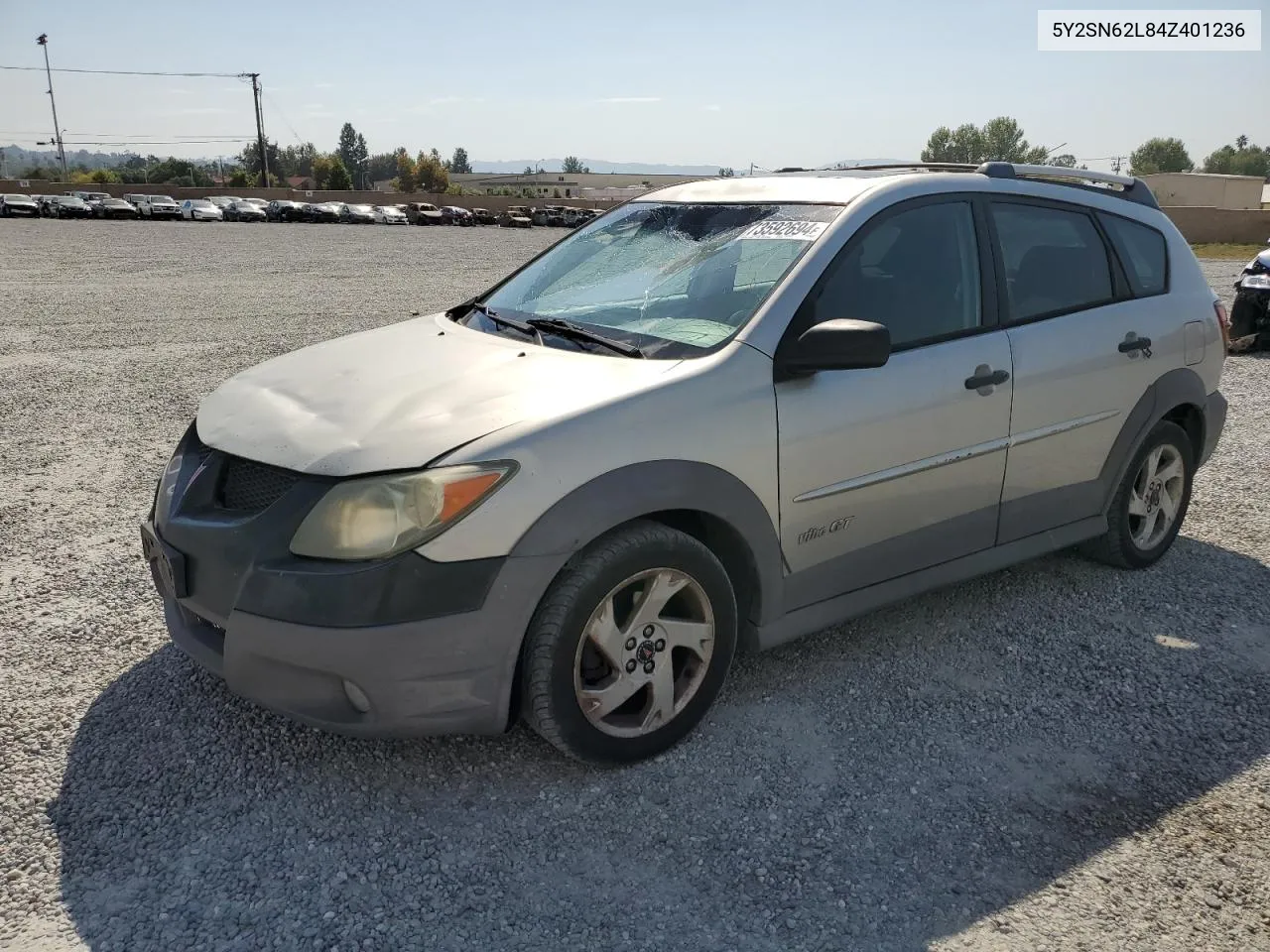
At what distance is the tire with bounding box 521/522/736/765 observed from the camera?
2.88 meters

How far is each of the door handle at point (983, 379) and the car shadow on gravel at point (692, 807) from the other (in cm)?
105

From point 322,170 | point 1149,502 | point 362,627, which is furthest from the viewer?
point 322,170

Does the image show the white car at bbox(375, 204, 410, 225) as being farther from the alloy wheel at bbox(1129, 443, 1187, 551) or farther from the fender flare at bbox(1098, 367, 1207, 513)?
the fender flare at bbox(1098, 367, 1207, 513)

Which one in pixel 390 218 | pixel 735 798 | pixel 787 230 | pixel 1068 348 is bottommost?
pixel 735 798

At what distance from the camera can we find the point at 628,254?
13.2 ft

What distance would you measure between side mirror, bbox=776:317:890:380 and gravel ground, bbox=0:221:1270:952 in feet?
3.94

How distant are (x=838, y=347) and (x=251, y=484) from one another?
5.98ft

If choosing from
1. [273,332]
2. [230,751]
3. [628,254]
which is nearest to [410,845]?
[230,751]

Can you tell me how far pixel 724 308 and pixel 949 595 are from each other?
1.91 m

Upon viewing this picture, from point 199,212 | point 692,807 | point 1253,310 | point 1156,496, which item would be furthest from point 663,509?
point 199,212

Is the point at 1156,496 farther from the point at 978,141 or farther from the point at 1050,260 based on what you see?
the point at 978,141

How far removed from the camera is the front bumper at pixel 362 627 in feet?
8.79

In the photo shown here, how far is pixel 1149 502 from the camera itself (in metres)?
4.82

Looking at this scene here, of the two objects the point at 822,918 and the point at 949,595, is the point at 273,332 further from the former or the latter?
the point at 822,918
